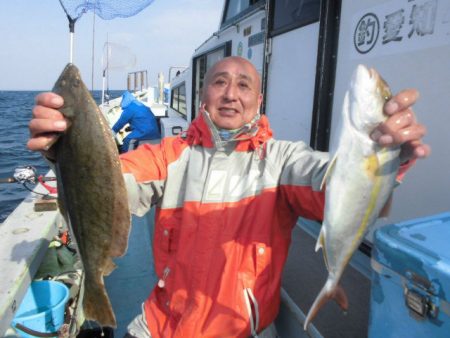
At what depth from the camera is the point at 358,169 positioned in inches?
58.2

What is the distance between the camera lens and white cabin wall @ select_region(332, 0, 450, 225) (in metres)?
2.59

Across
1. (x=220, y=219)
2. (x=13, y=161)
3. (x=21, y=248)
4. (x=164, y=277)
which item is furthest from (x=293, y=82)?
(x=13, y=161)

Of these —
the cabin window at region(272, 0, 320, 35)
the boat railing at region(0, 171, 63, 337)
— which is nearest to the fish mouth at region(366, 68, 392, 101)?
the boat railing at region(0, 171, 63, 337)

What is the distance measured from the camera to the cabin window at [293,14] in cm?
407

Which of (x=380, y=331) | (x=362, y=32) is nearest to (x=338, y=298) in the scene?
(x=380, y=331)

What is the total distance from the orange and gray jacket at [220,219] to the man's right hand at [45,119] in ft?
1.93

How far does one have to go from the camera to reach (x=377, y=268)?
1.67m

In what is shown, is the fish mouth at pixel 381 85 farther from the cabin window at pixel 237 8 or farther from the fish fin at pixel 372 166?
the cabin window at pixel 237 8

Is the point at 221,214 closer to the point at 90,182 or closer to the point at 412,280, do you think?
the point at 90,182

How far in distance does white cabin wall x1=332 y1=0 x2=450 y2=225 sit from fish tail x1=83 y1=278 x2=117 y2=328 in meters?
2.19

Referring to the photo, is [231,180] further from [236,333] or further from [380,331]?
[380,331]

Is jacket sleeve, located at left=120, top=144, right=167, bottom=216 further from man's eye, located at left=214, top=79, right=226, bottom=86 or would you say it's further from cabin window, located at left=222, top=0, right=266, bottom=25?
cabin window, located at left=222, top=0, right=266, bottom=25

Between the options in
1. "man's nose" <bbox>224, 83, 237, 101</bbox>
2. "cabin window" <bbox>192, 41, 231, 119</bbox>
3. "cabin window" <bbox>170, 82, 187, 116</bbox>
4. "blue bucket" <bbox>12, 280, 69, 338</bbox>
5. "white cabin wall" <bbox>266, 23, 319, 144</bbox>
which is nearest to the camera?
"man's nose" <bbox>224, 83, 237, 101</bbox>

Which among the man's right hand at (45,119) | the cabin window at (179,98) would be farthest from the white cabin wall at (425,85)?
the cabin window at (179,98)
